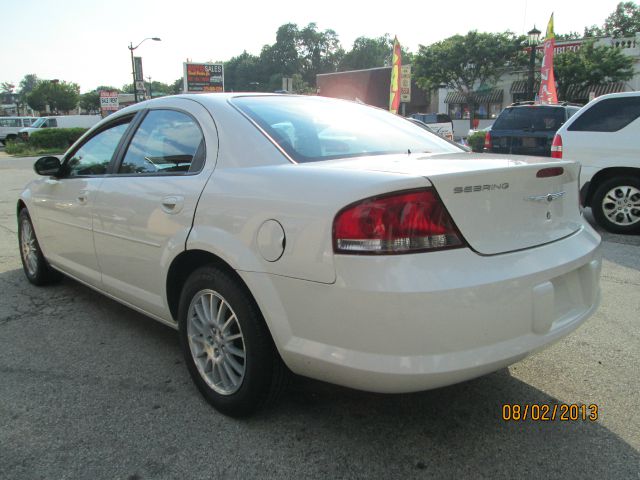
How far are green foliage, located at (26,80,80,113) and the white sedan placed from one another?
8205 centimetres

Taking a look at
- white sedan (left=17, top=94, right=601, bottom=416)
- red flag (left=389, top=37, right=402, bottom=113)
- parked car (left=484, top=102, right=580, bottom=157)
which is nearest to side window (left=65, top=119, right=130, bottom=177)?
white sedan (left=17, top=94, right=601, bottom=416)

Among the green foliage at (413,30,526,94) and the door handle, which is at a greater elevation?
the green foliage at (413,30,526,94)

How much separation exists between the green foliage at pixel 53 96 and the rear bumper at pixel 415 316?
3288 inches

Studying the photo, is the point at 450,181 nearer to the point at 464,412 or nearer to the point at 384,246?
the point at 384,246

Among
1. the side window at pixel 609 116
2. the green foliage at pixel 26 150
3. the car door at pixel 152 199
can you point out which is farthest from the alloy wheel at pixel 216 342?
the green foliage at pixel 26 150

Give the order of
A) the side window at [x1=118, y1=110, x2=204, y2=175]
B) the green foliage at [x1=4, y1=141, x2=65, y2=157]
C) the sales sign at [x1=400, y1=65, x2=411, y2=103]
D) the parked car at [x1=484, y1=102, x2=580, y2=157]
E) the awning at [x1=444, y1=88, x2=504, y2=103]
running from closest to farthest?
the side window at [x1=118, y1=110, x2=204, y2=175] < the parked car at [x1=484, y1=102, x2=580, y2=157] < the sales sign at [x1=400, y1=65, x2=411, y2=103] < the green foliage at [x1=4, y1=141, x2=65, y2=157] < the awning at [x1=444, y1=88, x2=504, y2=103]

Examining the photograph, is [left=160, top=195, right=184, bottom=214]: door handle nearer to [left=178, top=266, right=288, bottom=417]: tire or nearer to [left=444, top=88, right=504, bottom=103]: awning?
[left=178, top=266, right=288, bottom=417]: tire

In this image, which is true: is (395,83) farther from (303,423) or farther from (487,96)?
(303,423)

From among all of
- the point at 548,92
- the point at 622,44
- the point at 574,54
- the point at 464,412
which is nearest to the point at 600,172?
the point at 464,412

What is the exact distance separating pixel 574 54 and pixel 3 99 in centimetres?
13357

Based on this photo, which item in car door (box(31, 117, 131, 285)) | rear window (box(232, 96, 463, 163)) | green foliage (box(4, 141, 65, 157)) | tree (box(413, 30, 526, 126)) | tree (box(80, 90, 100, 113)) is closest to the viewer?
rear window (box(232, 96, 463, 163))

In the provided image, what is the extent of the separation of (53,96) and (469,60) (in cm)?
6019

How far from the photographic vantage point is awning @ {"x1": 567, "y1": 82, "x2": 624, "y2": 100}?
108 ft
